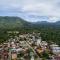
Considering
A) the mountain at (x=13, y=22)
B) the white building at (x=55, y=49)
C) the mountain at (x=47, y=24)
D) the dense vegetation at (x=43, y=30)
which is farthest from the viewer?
the mountain at (x=13, y=22)

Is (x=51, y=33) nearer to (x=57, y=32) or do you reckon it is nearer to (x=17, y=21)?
(x=57, y=32)

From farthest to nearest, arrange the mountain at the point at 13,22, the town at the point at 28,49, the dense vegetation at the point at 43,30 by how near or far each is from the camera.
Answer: the mountain at the point at 13,22 → the dense vegetation at the point at 43,30 → the town at the point at 28,49

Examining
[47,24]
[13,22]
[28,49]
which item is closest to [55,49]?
[28,49]

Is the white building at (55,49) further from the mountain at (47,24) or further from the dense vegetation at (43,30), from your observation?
the mountain at (47,24)

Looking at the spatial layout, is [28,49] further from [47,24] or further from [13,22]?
[13,22]

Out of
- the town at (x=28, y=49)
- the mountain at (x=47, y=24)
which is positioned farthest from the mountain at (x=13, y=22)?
the town at (x=28, y=49)

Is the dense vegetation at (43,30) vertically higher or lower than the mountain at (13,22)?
lower

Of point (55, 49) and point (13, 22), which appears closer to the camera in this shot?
point (55, 49)

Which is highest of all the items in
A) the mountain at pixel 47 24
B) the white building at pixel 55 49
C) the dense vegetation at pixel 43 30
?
the mountain at pixel 47 24
